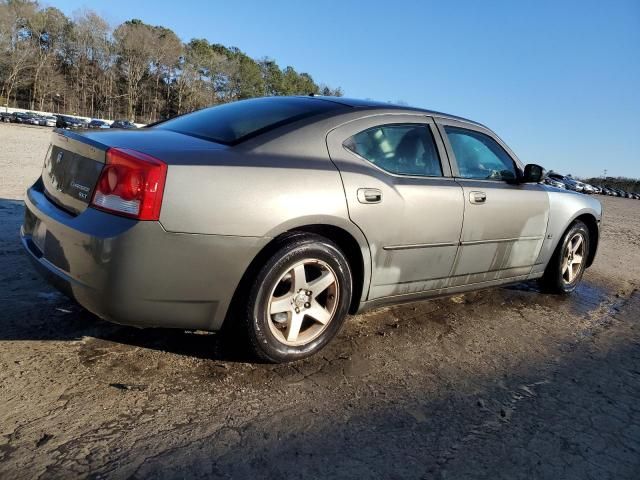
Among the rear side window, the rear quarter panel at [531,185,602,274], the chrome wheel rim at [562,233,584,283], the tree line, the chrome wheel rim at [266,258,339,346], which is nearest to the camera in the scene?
the chrome wheel rim at [266,258,339,346]

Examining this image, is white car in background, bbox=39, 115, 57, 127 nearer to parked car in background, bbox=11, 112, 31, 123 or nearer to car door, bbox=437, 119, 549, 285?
parked car in background, bbox=11, 112, 31, 123

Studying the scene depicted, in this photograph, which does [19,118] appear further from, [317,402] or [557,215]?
[317,402]

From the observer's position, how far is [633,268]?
6910 millimetres

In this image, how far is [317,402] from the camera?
2477 mm

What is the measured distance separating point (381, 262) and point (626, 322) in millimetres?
2546

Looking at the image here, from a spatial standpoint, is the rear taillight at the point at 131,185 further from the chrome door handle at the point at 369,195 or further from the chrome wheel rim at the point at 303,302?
the chrome door handle at the point at 369,195

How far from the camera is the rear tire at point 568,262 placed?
15.5 ft

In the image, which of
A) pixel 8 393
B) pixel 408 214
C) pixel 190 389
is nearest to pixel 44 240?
pixel 8 393

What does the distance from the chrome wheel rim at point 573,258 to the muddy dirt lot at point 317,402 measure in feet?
3.99

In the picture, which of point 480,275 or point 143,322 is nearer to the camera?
point 143,322

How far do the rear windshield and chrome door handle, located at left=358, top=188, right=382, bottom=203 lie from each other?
0.57 meters

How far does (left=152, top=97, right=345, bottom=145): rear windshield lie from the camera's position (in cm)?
294

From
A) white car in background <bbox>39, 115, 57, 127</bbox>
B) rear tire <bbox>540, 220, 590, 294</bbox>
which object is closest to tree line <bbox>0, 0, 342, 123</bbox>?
white car in background <bbox>39, 115, 57, 127</bbox>

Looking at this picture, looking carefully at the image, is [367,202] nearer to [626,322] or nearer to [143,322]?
[143,322]
